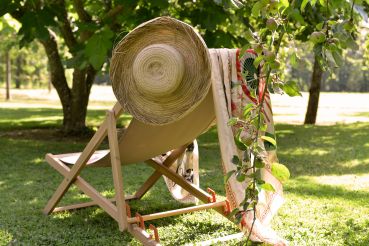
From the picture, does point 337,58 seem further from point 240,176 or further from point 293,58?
point 240,176

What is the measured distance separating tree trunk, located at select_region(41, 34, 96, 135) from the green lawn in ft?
1.87

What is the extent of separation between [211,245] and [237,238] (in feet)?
0.78

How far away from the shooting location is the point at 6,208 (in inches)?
182

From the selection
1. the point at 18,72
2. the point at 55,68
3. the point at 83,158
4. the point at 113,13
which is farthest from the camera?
the point at 18,72

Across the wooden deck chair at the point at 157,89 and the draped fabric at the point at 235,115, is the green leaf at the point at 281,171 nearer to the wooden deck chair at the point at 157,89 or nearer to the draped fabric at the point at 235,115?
the draped fabric at the point at 235,115

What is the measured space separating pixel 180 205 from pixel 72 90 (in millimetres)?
5608

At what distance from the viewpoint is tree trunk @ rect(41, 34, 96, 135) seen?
9.67 m

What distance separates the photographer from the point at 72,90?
9805mm

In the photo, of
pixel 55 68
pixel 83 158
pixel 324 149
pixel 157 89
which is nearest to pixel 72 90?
pixel 55 68

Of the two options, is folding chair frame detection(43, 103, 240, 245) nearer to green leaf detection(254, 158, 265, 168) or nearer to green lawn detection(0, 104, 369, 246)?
green lawn detection(0, 104, 369, 246)

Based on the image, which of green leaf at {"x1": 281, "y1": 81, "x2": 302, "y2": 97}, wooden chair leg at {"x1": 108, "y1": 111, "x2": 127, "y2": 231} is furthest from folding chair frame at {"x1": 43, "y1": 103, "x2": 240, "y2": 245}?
green leaf at {"x1": 281, "y1": 81, "x2": 302, "y2": 97}

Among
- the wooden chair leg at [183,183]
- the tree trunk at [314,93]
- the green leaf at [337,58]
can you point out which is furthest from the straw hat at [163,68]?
the tree trunk at [314,93]

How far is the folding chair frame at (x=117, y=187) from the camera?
3.50 m

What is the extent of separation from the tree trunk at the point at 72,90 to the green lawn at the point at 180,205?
0.57 meters
